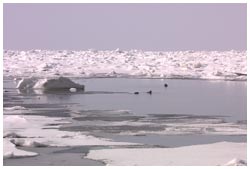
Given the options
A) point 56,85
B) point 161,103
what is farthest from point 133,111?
point 56,85

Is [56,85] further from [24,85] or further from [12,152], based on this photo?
[12,152]

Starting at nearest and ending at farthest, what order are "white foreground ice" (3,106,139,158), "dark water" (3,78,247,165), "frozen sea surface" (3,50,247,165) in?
1. "frozen sea surface" (3,50,247,165)
2. "white foreground ice" (3,106,139,158)
3. "dark water" (3,78,247,165)

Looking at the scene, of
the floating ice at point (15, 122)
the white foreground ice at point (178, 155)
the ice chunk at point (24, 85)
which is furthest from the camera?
the ice chunk at point (24, 85)

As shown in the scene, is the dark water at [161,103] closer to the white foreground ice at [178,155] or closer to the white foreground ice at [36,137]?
the white foreground ice at [36,137]

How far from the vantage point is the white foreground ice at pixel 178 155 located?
239 inches

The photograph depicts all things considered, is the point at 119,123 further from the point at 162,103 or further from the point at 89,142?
the point at 162,103

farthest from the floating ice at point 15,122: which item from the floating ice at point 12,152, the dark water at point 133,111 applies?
the floating ice at point 12,152

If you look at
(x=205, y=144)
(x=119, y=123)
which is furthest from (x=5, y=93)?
(x=205, y=144)

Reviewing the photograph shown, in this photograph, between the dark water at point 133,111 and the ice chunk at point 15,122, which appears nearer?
the dark water at point 133,111

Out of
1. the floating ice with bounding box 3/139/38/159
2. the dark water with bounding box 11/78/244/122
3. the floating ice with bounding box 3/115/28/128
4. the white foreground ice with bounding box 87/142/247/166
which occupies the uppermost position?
the floating ice with bounding box 3/115/28/128

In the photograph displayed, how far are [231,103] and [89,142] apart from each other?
6619mm

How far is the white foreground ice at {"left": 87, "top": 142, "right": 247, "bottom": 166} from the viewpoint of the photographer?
20.0ft

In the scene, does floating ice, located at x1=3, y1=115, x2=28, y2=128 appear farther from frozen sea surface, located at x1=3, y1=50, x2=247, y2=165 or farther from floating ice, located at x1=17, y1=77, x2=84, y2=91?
floating ice, located at x1=17, y1=77, x2=84, y2=91

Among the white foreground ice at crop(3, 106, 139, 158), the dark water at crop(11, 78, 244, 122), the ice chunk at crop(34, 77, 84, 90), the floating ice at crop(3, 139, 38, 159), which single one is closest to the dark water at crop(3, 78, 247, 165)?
the dark water at crop(11, 78, 244, 122)
